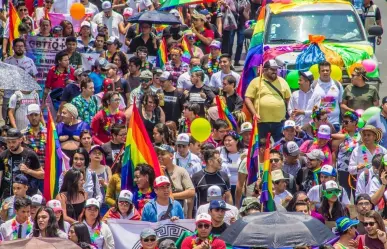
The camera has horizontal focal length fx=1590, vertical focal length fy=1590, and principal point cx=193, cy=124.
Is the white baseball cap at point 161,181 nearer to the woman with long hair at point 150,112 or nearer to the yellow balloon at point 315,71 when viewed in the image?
the woman with long hair at point 150,112

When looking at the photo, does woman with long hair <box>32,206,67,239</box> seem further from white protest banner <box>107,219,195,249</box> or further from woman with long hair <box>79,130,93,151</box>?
woman with long hair <box>79,130,93,151</box>

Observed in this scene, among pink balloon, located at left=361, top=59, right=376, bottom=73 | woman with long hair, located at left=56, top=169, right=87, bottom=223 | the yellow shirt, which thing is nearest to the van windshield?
pink balloon, located at left=361, top=59, right=376, bottom=73

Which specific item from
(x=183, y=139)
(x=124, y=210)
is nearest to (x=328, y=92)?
(x=183, y=139)

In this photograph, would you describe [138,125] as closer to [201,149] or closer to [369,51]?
[201,149]

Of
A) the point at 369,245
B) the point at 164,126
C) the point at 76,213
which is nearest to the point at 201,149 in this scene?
the point at 164,126

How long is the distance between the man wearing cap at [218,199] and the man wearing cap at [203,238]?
3.34 feet

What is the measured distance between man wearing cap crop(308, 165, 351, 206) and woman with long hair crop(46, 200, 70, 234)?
294 centimetres

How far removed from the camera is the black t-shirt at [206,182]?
1877 cm

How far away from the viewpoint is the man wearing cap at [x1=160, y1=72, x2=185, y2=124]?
22.7 metres

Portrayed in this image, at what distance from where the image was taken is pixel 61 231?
16953 mm

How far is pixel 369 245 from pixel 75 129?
209 inches

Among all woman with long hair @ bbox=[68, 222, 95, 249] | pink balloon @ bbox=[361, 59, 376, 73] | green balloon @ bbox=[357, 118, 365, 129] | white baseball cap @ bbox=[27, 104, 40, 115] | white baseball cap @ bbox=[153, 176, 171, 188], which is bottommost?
woman with long hair @ bbox=[68, 222, 95, 249]

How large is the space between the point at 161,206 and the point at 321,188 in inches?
79.9

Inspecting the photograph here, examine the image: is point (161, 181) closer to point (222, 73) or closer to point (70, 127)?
point (70, 127)
